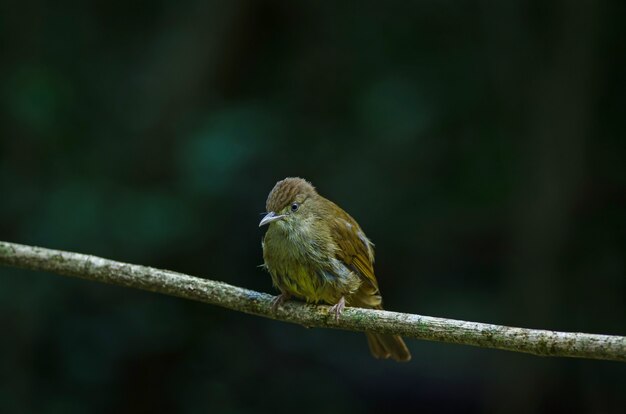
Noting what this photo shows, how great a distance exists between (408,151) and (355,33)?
1.17 m

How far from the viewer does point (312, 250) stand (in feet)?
12.8

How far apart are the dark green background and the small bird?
226 cm

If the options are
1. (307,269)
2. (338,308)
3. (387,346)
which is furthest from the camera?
(387,346)

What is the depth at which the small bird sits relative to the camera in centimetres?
386

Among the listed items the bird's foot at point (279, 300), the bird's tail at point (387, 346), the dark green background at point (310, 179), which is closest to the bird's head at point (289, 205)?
the bird's foot at point (279, 300)

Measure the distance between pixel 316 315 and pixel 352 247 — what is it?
602mm

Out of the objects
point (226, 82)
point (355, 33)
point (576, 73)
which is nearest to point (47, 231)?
point (226, 82)

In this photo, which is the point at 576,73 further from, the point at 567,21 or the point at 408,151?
the point at 408,151

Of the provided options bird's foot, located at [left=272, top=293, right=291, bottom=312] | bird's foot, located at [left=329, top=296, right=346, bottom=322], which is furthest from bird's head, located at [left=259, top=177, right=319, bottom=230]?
bird's foot, located at [left=329, top=296, right=346, bottom=322]

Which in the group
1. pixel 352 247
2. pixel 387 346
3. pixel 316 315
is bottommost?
pixel 387 346

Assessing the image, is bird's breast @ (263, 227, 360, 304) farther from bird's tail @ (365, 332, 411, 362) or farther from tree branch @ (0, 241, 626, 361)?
bird's tail @ (365, 332, 411, 362)

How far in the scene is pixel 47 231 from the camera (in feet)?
19.9

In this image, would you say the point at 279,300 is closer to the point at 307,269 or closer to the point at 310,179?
the point at 307,269

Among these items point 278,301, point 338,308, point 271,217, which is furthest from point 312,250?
point 338,308
